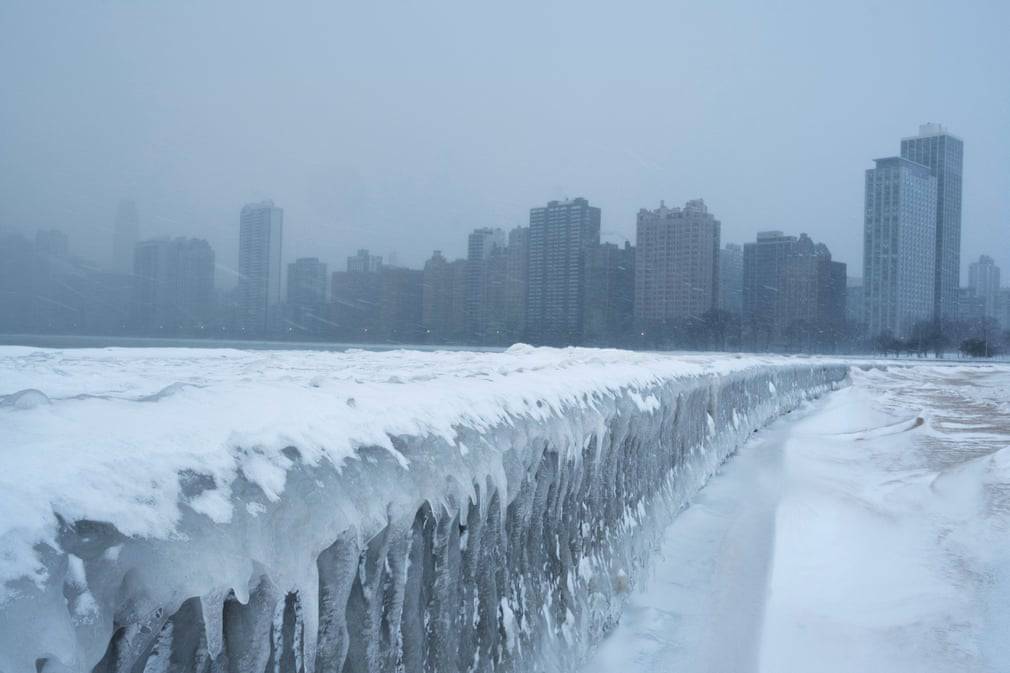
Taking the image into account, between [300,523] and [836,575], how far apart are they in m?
4.10

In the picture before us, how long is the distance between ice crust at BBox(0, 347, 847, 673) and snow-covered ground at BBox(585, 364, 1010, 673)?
67 cm

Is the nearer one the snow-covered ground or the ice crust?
the ice crust

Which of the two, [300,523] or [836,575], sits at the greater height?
[300,523]

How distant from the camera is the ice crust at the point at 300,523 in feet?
4.02

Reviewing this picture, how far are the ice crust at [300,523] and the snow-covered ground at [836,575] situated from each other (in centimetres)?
67

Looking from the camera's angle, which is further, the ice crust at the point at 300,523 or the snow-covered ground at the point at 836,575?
the snow-covered ground at the point at 836,575

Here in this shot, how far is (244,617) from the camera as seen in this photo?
1.58 metres

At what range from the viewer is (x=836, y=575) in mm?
4730

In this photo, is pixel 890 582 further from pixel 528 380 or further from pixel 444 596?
pixel 444 596

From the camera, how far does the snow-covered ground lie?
3.59 metres

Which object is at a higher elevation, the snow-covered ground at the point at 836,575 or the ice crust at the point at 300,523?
the ice crust at the point at 300,523

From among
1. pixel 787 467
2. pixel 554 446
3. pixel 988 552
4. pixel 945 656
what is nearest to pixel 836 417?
pixel 787 467

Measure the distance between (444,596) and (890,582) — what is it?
10.6ft

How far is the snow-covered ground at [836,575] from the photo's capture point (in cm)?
359
